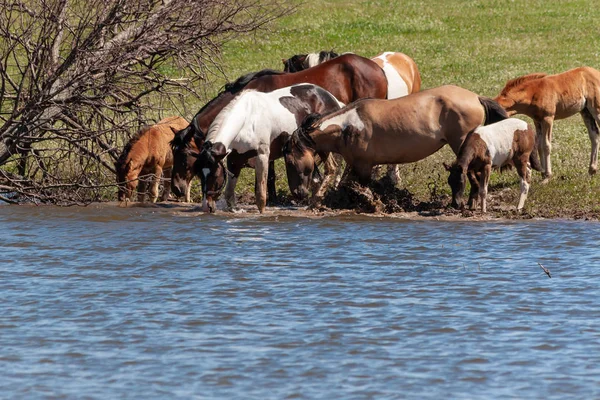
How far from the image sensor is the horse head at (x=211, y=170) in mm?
12852

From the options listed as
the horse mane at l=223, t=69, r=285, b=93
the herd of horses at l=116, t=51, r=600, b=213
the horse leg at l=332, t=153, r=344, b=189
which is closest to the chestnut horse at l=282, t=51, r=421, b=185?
the horse leg at l=332, t=153, r=344, b=189

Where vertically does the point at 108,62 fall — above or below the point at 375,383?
above

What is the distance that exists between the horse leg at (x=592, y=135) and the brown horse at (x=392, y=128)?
5.85ft

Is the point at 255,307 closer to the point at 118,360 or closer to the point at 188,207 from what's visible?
the point at 118,360

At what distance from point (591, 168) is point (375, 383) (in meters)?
8.41

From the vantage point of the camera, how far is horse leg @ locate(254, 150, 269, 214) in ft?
44.3

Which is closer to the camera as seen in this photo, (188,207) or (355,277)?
(355,277)

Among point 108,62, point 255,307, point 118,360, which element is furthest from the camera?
point 108,62

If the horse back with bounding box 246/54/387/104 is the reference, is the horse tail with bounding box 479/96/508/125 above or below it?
below

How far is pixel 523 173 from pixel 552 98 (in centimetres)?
224

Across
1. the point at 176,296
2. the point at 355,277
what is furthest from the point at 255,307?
the point at 355,277

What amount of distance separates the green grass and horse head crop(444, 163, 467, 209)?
4094 millimetres

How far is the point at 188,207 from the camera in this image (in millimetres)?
13961

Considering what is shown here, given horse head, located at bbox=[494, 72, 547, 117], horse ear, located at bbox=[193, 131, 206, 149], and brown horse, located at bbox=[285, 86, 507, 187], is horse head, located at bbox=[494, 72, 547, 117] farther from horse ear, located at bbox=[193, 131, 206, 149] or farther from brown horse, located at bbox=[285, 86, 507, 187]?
horse ear, located at bbox=[193, 131, 206, 149]
